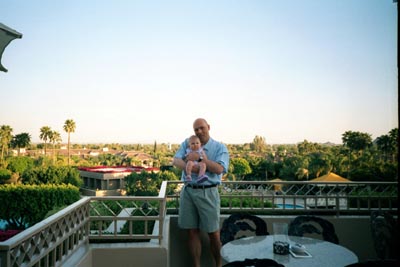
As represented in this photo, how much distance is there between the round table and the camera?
193cm

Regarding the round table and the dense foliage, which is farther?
the dense foliage

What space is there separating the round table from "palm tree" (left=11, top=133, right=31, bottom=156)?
211ft

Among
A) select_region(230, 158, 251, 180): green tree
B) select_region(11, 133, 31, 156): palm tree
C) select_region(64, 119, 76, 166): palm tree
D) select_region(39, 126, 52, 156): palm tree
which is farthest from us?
select_region(39, 126, 52, 156): palm tree

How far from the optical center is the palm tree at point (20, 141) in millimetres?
58312

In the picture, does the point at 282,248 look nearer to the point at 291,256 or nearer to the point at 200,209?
the point at 291,256

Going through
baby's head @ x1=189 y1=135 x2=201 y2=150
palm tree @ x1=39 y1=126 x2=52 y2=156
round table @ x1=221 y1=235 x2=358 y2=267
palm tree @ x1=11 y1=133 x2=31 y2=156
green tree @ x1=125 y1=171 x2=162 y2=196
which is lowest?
green tree @ x1=125 y1=171 x2=162 y2=196

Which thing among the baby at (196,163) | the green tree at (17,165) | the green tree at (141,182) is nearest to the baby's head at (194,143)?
the baby at (196,163)

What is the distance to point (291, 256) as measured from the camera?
2.00 metres

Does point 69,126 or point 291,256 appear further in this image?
point 69,126

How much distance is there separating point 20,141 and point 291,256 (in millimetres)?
64813

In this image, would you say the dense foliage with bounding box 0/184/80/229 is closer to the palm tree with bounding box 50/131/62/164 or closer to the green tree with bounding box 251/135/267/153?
the palm tree with bounding box 50/131/62/164

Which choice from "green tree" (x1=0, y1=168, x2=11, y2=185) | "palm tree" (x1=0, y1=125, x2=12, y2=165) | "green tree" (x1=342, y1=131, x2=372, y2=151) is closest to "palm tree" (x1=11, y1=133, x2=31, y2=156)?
"palm tree" (x1=0, y1=125, x2=12, y2=165)

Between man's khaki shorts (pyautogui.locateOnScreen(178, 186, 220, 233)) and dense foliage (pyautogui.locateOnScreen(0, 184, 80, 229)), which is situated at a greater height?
man's khaki shorts (pyautogui.locateOnScreen(178, 186, 220, 233))

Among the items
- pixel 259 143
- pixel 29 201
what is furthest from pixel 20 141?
pixel 259 143
